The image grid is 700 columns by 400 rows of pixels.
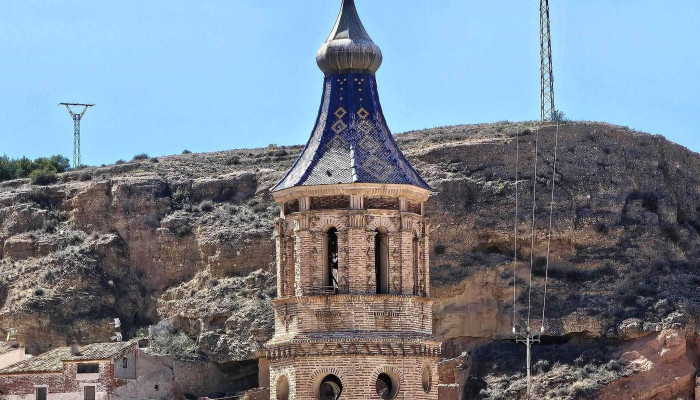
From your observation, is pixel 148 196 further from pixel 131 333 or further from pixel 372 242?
pixel 372 242

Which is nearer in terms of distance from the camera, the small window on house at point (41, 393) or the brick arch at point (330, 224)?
the brick arch at point (330, 224)

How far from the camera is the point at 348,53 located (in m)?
44.5

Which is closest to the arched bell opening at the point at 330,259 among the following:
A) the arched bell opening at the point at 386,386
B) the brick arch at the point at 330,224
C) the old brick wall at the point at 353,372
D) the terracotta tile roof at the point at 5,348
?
the brick arch at the point at 330,224

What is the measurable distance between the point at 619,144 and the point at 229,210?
16.0 m

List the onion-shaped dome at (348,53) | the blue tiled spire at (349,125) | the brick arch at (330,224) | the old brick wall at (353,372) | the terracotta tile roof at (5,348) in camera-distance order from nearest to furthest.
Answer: the old brick wall at (353,372) < the brick arch at (330,224) < the blue tiled spire at (349,125) < the onion-shaped dome at (348,53) < the terracotta tile roof at (5,348)

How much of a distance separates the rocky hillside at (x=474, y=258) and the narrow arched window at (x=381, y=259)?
122 feet

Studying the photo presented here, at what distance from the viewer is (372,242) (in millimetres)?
43031

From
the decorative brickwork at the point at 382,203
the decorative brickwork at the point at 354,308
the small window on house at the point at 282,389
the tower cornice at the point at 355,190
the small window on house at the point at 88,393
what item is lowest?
the small window on house at the point at 88,393

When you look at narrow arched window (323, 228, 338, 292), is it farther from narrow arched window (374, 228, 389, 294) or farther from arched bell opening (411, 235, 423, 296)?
arched bell opening (411, 235, 423, 296)

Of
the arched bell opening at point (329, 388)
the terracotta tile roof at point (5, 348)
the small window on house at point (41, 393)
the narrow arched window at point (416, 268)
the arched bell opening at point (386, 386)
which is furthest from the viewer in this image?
the terracotta tile roof at point (5, 348)

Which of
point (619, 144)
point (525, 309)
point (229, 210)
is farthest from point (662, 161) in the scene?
point (229, 210)

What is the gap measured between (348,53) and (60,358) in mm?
31764

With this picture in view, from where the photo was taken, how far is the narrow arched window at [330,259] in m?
43.1

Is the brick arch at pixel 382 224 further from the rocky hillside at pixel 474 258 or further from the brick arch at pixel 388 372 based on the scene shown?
the rocky hillside at pixel 474 258
